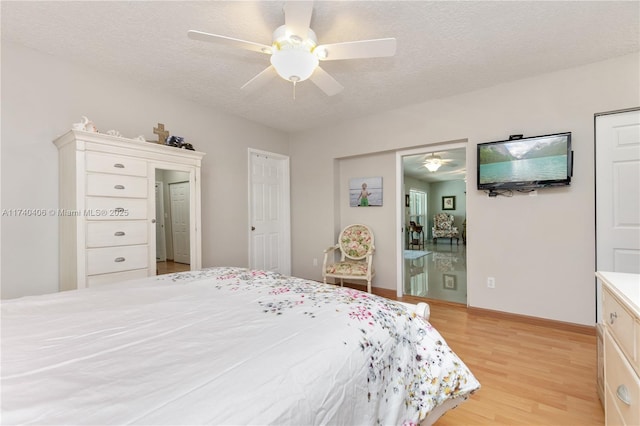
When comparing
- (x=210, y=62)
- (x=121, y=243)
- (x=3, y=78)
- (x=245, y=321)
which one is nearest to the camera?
(x=245, y=321)

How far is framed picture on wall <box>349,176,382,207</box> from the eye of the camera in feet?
13.3

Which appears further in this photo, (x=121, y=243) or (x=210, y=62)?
(x=210, y=62)

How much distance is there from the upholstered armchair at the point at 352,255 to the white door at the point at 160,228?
1893mm

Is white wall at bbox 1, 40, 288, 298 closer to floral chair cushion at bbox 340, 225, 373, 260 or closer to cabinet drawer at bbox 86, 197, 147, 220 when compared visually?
cabinet drawer at bbox 86, 197, 147, 220

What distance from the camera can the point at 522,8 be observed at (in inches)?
72.6

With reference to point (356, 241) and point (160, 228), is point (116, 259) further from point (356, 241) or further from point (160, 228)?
point (356, 241)

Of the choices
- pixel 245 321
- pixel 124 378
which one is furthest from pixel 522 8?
pixel 124 378

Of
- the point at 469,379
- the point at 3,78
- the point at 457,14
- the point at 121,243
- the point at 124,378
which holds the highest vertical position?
the point at 457,14

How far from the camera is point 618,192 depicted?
8.07ft

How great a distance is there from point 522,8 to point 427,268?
15.0ft

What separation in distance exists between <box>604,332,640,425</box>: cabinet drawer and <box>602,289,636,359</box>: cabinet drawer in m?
0.05

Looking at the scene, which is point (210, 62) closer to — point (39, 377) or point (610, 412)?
point (39, 377)

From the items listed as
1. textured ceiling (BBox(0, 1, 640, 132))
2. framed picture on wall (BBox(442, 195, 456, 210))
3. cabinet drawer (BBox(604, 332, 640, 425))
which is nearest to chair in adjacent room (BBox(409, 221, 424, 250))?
framed picture on wall (BBox(442, 195, 456, 210))

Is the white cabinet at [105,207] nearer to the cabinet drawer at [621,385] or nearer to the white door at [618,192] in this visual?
the cabinet drawer at [621,385]
